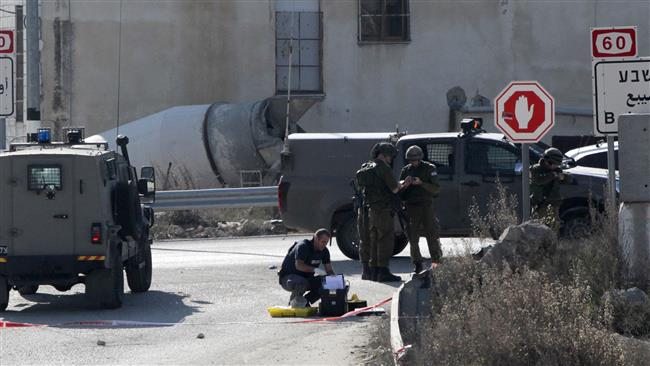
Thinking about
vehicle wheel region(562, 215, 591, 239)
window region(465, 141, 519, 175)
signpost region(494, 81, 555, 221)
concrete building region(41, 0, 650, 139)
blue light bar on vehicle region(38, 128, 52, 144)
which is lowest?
vehicle wheel region(562, 215, 591, 239)

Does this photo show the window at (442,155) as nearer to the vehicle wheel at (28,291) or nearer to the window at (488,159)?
the window at (488,159)

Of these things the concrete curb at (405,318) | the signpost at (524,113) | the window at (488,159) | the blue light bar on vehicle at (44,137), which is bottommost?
the concrete curb at (405,318)

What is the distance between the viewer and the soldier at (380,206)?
15.1 meters

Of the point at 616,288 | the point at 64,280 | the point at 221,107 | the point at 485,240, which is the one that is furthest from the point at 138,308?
the point at 221,107

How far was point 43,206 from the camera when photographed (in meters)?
13.3

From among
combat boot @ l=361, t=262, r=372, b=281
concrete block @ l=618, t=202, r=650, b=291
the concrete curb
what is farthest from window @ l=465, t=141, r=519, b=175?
the concrete curb

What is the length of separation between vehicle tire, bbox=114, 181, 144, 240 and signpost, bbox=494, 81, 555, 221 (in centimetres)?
421

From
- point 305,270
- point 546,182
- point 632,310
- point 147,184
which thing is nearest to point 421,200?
point 546,182

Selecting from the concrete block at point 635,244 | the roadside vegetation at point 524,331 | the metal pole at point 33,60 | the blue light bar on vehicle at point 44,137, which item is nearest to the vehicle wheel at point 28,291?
the blue light bar on vehicle at point 44,137

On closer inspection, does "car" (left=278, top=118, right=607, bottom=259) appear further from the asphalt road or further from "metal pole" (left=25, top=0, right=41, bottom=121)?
"metal pole" (left=25, top=0, right=41, bottom=121)

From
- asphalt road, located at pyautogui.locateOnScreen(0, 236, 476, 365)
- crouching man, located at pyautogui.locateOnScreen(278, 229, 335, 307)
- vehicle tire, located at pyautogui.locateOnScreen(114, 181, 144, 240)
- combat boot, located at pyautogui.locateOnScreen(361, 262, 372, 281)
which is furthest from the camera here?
combat boot, located at pyautogui.locateOnScreen(361, 262, 372, 281)

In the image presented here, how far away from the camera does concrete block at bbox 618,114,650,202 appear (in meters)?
11.0

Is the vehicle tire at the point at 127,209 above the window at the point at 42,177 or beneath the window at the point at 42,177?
beneath

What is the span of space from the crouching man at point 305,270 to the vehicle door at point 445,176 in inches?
154
